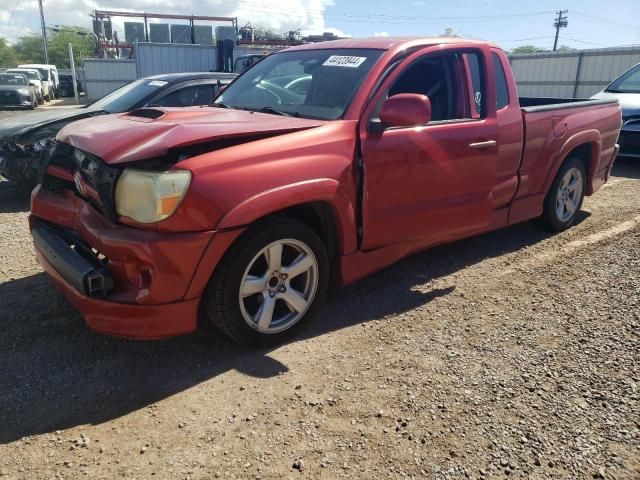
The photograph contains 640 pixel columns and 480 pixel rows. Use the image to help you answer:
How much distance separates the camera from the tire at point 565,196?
Answer: 16.9ft

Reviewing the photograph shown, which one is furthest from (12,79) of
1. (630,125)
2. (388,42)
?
(388,42)

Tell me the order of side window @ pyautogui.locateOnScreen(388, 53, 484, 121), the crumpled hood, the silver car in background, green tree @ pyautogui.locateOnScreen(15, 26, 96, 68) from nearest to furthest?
side window @ pyautogui.locateOnScreen(388, 53, 484, 121) → the crumpled hood → the silver car in background → green tree @ pyautogui.locateOnScreen(15, 26, 96, 68)

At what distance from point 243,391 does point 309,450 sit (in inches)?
22.3

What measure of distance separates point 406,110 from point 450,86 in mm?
1015

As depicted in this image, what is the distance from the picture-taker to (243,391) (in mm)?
2758

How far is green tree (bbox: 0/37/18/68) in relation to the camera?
6424 cm

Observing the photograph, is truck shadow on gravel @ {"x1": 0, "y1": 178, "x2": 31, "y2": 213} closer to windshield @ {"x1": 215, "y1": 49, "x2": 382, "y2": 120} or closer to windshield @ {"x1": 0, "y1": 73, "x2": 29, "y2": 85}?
windshield @ {"x1": 215, "y1": 49, "x2": 382, "y2": 120}

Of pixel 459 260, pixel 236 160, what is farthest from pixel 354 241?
pixel 459 260

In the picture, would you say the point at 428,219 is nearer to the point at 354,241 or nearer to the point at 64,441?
the point at 354,241

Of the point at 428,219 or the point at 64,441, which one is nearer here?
the point at 64,441

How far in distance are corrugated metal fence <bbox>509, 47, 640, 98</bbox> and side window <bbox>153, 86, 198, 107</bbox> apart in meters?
13.7

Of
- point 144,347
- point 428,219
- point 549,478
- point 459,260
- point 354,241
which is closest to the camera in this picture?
point 549,478

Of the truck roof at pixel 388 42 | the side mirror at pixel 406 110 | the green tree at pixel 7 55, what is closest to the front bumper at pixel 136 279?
the side mirror at pixel 406 110

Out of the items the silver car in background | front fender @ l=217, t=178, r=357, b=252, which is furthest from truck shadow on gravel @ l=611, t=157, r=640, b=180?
front fender @ l=217, t=178, r=357, b=252
